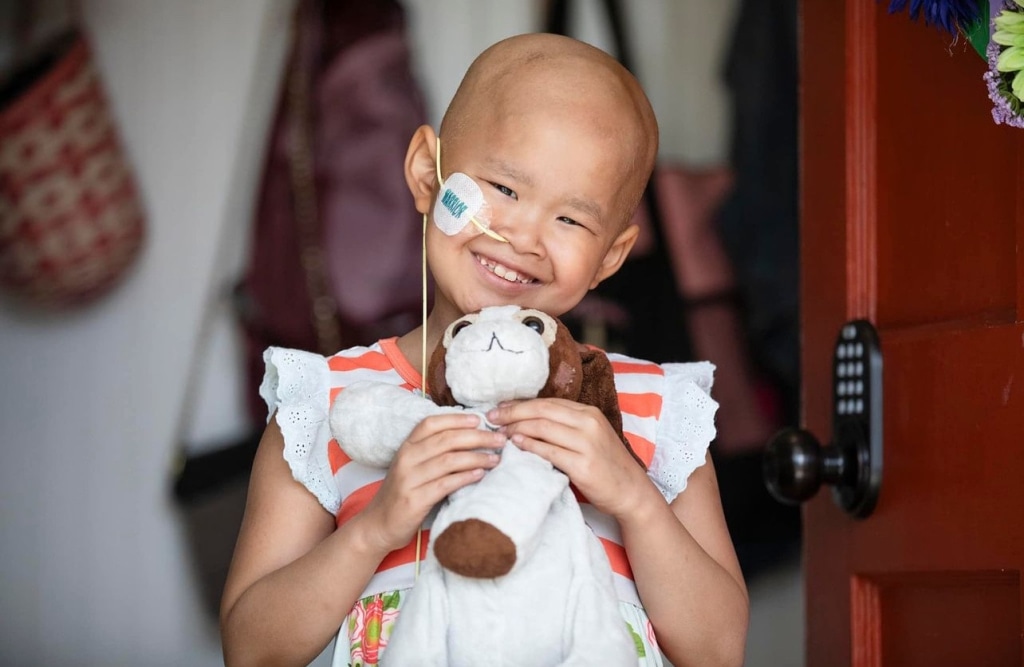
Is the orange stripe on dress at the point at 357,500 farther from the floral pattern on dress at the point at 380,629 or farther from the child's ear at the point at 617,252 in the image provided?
the child's ear at the point at 617,252

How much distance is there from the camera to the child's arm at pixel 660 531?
102cm

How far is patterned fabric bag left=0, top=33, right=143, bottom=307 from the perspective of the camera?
2.46m

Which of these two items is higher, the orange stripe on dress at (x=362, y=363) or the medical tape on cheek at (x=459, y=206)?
the medical tape on cheek at (x=459, y=206)

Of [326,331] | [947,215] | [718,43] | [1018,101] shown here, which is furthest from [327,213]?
[1018,101]

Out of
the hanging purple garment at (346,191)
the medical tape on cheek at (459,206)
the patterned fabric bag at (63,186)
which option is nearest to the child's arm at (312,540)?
the medical tape on cheek at (459,206)

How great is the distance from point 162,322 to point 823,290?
5.40 feet

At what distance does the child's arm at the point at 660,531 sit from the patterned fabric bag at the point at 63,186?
5.70 feet

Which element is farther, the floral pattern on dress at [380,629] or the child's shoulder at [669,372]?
the child's shoulder at [669,372]

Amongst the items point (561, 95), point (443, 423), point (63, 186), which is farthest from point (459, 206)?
point (63, 186)

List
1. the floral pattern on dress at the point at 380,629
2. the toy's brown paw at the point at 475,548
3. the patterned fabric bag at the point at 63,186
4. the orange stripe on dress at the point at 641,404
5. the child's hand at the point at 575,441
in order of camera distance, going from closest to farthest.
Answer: the toy's brown paw at the point at 475,548
the child's hand at the point at 575,441
the floral pattern on dress at the point at 380,629
the orange stripe on dress at the point at 641,404
the patterned fabric bag at the point at 63,186

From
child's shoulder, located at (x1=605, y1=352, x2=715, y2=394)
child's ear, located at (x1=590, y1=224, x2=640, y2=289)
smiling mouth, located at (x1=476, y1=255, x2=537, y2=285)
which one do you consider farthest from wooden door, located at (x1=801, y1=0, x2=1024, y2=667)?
smiling mouth, located at (x1=476, y1=255, x2=537, y2=285)

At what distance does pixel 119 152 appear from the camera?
2592mm

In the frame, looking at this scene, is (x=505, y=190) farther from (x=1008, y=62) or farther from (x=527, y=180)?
(x=1008, y=62)

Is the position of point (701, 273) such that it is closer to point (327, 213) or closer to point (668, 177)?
point (668, 177)
